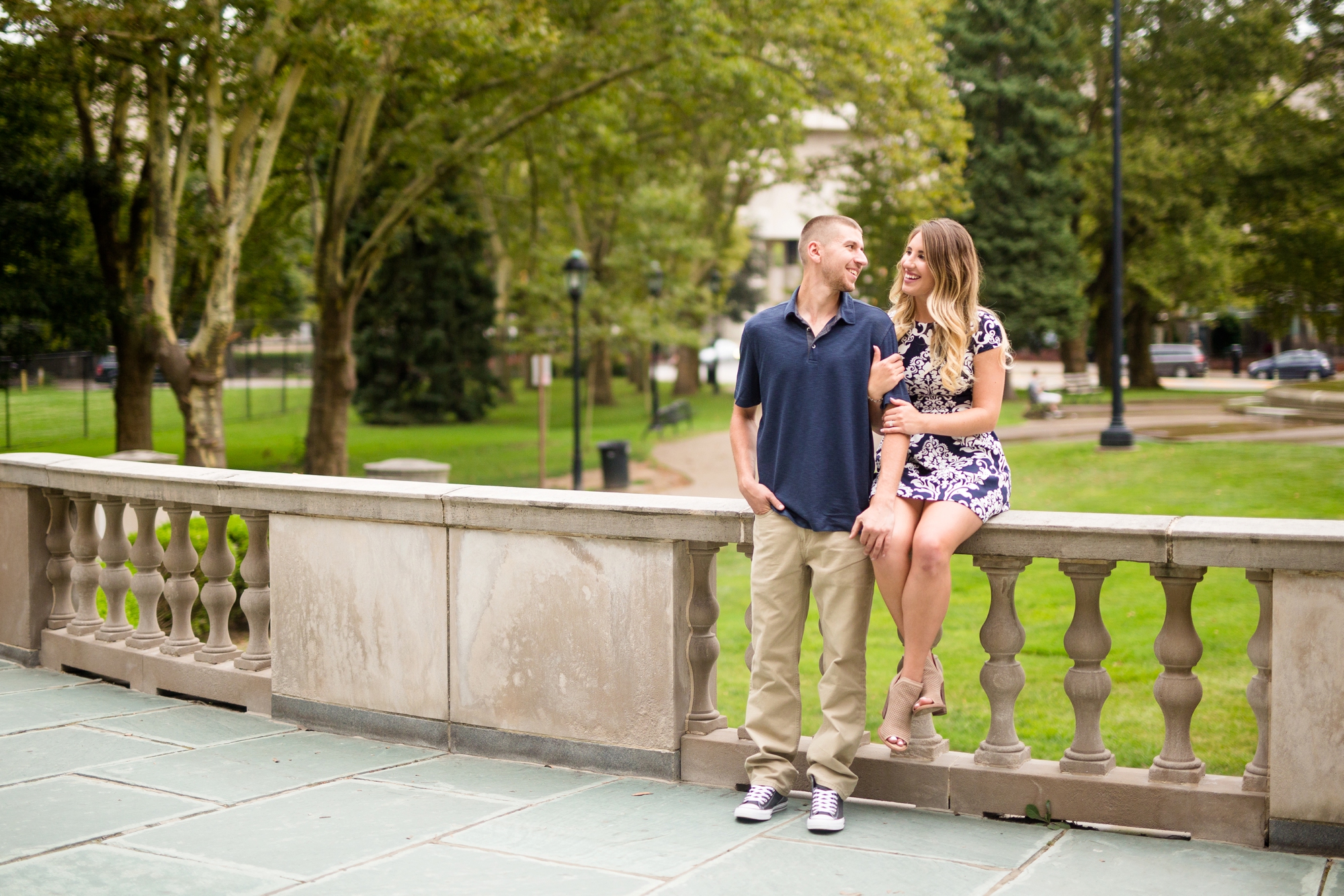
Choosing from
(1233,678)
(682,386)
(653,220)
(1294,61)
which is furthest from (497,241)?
(1233,678)

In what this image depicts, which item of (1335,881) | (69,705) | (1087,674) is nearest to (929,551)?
(1087,674)

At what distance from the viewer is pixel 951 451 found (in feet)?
14.7

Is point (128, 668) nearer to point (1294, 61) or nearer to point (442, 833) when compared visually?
point (442, 833)

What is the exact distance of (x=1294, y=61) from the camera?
32.8 m

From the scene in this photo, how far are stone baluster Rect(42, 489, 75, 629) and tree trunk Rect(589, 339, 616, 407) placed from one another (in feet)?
121

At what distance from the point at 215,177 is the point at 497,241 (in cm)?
2469

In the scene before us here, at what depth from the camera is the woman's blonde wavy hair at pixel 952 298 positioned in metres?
4.38

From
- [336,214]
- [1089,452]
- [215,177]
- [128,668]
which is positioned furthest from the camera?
[1089,452]

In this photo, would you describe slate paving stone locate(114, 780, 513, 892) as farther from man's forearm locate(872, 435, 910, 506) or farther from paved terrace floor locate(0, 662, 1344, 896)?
man's forearm locate(872, 435, 910, 506)

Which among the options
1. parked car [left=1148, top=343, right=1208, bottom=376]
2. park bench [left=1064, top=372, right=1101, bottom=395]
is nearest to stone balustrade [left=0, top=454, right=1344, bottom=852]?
park bench [left=1064, top=372, right=1101, bottom=395]

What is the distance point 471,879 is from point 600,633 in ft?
4.12

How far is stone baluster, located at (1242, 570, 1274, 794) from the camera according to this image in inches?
157

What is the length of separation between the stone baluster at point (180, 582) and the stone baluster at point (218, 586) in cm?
12

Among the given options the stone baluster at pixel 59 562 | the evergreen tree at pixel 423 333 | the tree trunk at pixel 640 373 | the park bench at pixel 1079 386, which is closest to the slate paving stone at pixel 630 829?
the stone baluster at pixel 59 562
